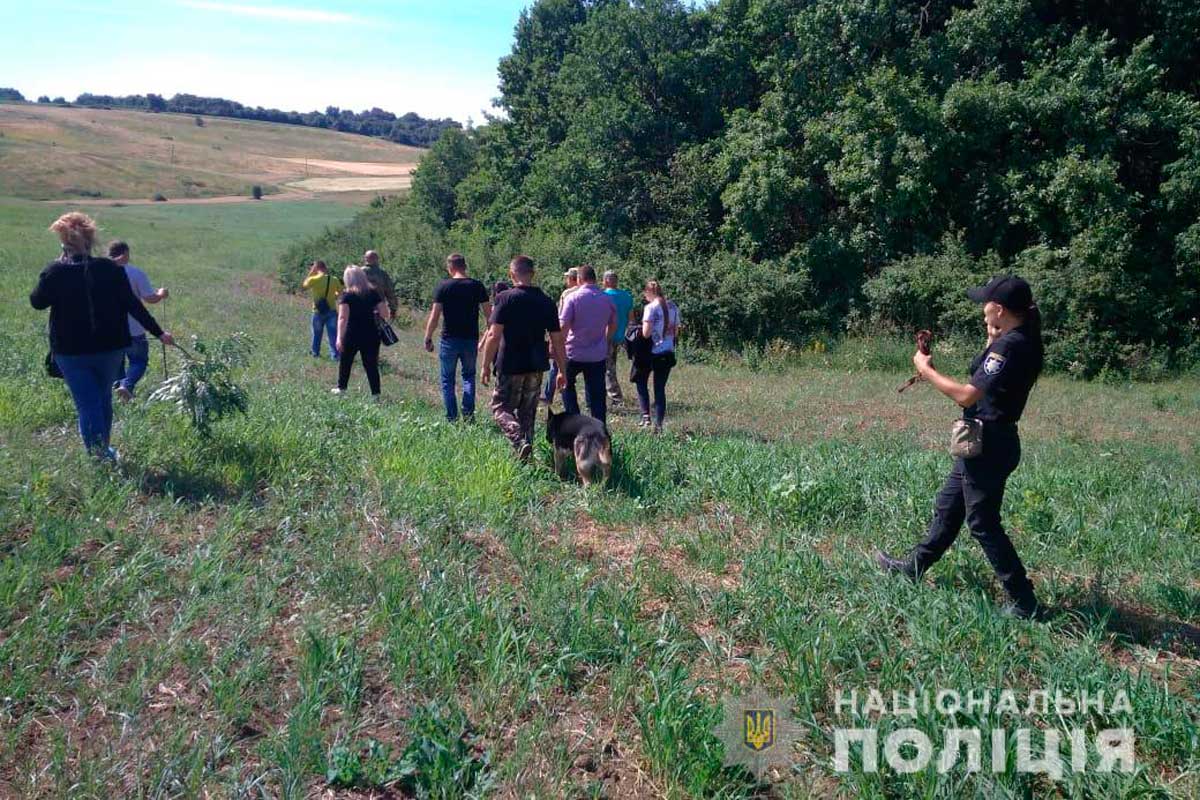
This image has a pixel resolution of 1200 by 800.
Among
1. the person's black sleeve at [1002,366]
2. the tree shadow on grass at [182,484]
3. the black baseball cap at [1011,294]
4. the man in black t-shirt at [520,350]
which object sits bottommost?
the tree shadow on grass at [182,484]

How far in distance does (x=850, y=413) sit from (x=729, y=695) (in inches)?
327

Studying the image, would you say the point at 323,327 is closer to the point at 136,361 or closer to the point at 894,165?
the point at 136,361

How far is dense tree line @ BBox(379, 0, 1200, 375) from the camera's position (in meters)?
15.1

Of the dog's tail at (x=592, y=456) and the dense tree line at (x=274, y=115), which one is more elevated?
the dense tree line at (x=274, y=115)

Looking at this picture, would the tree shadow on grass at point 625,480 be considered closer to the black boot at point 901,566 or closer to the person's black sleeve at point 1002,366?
the black boot at point 901,566

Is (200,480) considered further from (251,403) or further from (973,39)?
(973,39)

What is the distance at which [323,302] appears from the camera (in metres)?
12.3

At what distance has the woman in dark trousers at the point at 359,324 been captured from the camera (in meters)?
9.31

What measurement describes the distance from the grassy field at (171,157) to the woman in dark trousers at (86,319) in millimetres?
65585

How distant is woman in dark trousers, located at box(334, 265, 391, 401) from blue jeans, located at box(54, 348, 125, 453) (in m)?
3.57

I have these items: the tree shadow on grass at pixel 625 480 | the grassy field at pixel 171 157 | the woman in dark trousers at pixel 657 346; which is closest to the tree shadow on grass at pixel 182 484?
the tree shadow on grass at pixel 625 480

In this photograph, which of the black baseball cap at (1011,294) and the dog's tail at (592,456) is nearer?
the black baseball cap at (1011,294)

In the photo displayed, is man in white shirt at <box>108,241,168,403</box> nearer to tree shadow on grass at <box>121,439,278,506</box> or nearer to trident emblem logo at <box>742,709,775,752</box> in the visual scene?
tree shadow on grass at <box>121,439,278,506</box>

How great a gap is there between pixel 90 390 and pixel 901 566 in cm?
502
